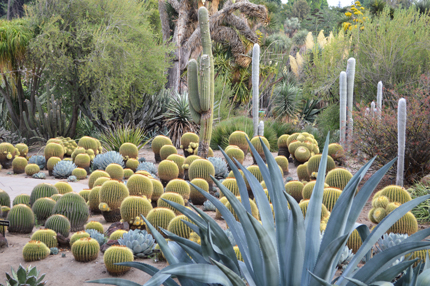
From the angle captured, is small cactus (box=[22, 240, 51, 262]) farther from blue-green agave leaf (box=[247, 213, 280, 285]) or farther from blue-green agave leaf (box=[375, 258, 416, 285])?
blue-green agave leaf (box=[375, 258, 416, 285])

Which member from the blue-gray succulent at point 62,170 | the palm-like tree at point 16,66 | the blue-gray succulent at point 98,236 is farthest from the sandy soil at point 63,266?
the palm-like tree at point 16,66

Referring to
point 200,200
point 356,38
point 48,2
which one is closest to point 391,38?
point 356,38

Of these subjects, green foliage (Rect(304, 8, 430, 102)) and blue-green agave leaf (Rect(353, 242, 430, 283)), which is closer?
blue-green agave leaf (Rect(353, 242, 430, 283))

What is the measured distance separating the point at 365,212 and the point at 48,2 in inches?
373

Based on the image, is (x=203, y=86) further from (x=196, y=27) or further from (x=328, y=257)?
(x=196, y=27)

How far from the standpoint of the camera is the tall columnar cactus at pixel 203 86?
303 inches

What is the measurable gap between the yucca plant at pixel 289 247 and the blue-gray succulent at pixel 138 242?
161 centimetres

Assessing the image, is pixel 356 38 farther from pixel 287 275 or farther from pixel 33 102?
pixel 287 275

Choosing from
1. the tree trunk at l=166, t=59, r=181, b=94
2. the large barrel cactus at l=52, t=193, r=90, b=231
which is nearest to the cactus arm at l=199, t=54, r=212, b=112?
the large barrel cactus at l=52, t=193, r=90, b=231

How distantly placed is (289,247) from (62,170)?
6.12 metres

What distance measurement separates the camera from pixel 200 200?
215 inches

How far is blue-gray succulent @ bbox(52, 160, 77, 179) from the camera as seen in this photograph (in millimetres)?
7035

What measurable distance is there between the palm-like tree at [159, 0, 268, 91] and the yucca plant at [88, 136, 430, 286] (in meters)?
14.3

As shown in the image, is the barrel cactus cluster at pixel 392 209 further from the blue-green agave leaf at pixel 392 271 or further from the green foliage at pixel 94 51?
the green foliage at pixel 94 51
